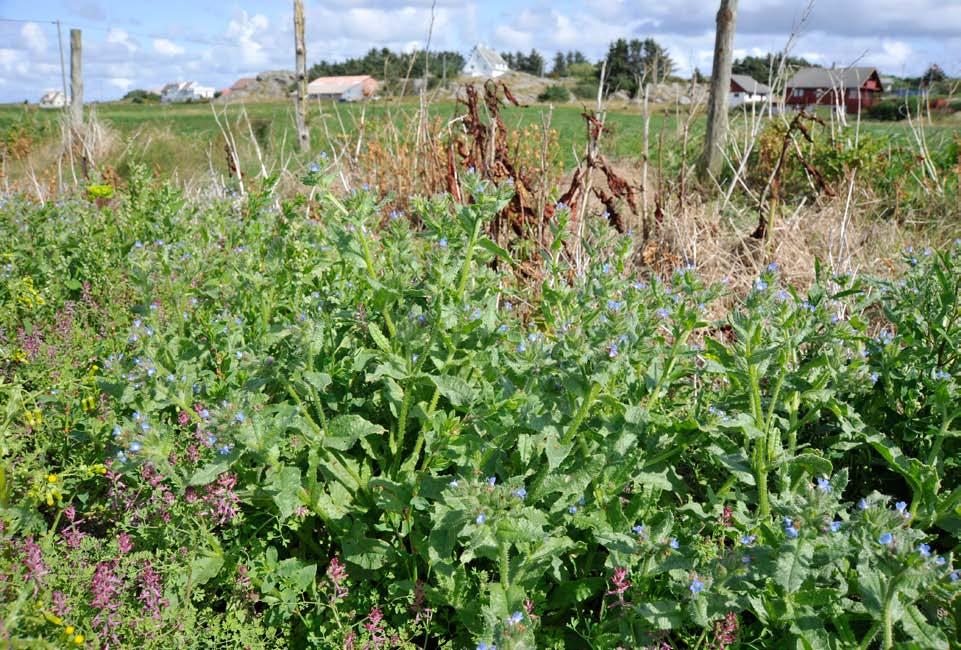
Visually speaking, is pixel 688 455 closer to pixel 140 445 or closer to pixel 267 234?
pixel 140 445

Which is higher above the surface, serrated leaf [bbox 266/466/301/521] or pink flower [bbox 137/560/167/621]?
serrated leaf [bbox 266/466/301/521]

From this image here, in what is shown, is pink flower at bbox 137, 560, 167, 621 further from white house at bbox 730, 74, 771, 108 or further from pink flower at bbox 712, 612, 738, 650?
white house at bbox 730, 74, 771, 108

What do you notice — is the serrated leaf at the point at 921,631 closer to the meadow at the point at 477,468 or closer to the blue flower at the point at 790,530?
the meadow at the point at 477,468

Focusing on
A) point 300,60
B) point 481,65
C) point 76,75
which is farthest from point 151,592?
point 76,75

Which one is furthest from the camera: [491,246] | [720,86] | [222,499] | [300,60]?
[300,60]

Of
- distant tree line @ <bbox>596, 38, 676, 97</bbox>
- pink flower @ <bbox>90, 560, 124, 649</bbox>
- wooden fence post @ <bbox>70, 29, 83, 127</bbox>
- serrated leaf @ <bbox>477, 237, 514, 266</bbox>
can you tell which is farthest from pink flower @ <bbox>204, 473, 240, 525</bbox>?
wooden fence post @ <bbox>70, 29, 83, 127</bbox>

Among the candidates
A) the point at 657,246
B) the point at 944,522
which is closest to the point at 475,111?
the point at 657,246

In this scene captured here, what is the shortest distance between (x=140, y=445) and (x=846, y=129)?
8261 millimetres

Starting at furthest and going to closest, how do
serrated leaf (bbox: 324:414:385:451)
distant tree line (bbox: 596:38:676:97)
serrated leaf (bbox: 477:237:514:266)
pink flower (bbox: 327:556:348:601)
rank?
distant tree line (bbox: 596:38:676:97), serrated leaf (bbox: 477:237:514:266), serrated leaf (bbox: 324:414:385:451), pink flower (bbox: 327:556:348:601)

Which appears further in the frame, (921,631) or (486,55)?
(486,55)

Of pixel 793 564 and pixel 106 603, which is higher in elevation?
pixel 793 564

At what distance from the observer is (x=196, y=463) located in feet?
7.82

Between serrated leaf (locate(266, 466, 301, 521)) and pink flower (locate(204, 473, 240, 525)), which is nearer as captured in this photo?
serrated leaf (locate(266, 466, 301, 521))

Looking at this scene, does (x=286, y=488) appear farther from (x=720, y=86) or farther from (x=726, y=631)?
(x=720, y=86)
